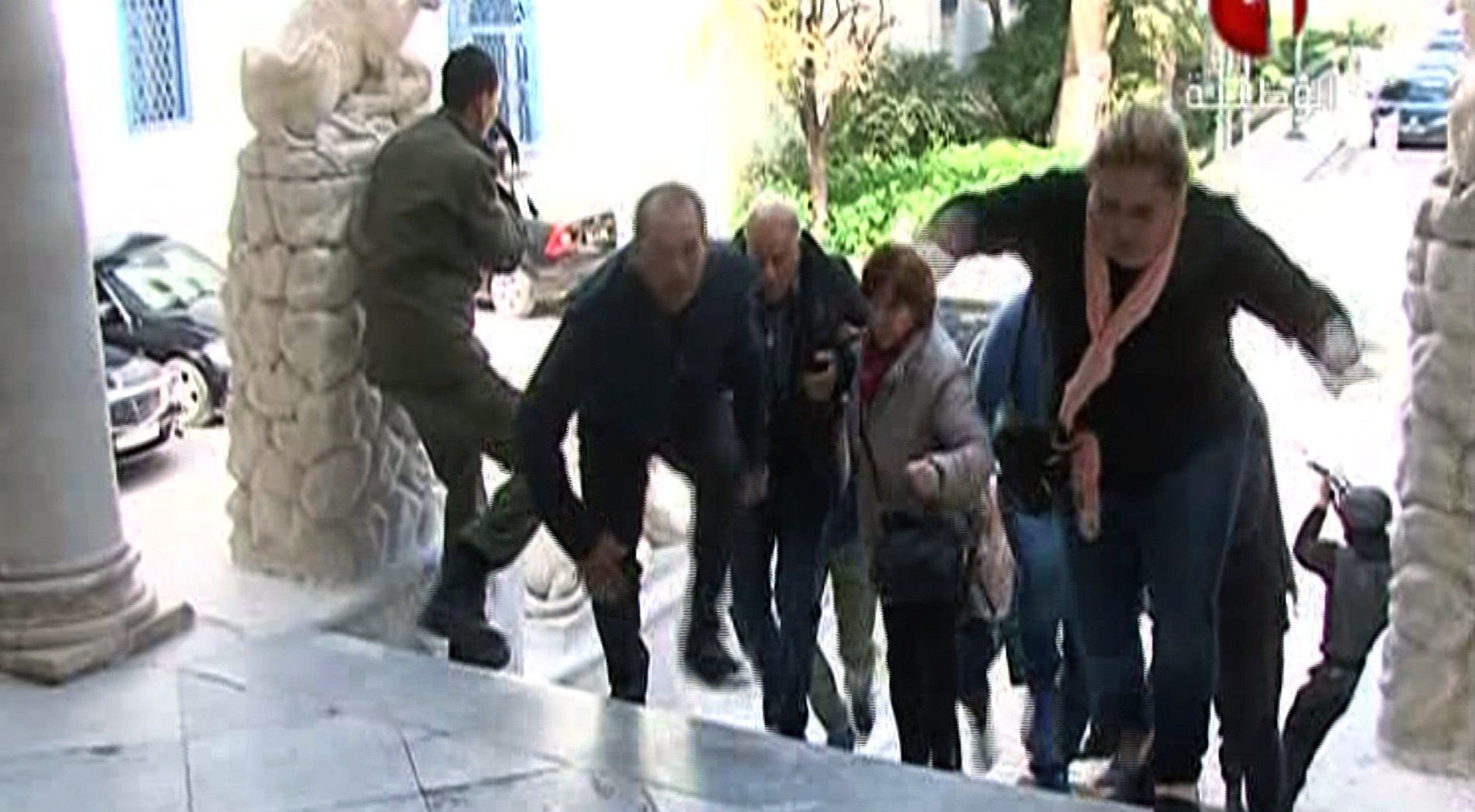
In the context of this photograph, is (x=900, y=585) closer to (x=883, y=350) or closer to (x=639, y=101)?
(x=883, y=350)

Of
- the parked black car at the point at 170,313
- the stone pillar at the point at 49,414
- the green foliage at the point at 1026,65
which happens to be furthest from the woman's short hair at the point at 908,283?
the parked black car at the point at 170,313

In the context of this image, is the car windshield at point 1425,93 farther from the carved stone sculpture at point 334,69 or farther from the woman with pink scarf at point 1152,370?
the carved stone sculpture at point 334,69

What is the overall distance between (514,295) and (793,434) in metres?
1.39

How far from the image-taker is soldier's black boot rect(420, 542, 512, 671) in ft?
14.2

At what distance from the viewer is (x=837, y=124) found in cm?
651

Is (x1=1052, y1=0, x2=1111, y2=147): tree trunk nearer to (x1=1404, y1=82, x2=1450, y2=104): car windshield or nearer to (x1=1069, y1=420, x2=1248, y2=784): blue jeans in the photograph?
(x1=1404, y1=82, x2=1450, y2=104): car windshield

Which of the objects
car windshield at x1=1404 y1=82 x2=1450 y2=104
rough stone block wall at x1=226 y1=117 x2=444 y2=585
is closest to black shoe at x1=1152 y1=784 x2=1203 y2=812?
car windshield at x1=1404 y1=82 x2=1450 y2=104

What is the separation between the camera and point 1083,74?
520 cm

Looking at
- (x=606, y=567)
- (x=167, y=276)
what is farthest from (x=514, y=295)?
(x=167, y=276)

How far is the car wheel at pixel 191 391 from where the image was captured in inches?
287

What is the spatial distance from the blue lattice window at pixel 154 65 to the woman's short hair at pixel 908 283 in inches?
246

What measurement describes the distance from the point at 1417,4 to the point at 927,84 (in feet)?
7.56

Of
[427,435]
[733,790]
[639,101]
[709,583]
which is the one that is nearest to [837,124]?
[639,101]

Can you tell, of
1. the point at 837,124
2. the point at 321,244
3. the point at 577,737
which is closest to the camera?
the point at 577,737
